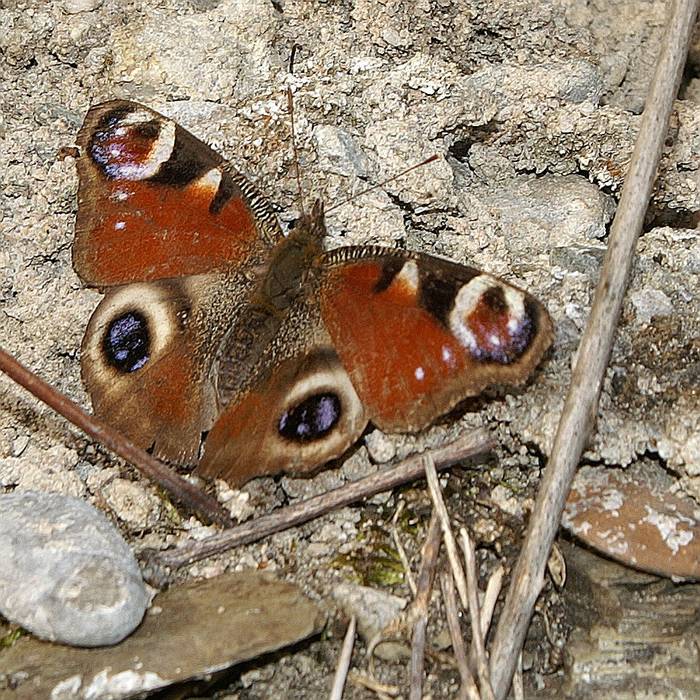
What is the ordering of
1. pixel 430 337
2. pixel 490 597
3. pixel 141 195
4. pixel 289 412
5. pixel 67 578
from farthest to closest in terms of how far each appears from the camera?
pixel 141 195 → pixel 289 412 → pixel 430 337 → pixel 490 597 → pixel 67 578

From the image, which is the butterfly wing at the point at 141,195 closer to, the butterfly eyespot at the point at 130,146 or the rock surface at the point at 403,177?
the butterfly eyespot at the point at 130,146

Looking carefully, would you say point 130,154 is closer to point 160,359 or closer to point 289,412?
point 160,359

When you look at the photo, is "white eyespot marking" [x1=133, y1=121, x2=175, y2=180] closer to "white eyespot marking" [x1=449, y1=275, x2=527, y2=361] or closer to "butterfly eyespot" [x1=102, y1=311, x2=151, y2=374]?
"butterfly eyespot" [x1=102, y1=311, x2=151, y2=374]

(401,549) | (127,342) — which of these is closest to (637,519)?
(401,549)

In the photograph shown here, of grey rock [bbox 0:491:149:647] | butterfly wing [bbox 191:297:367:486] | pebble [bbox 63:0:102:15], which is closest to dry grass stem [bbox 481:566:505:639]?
butterfly wing [bbox 191:297:367:486]

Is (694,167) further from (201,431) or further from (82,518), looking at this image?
(82,518)

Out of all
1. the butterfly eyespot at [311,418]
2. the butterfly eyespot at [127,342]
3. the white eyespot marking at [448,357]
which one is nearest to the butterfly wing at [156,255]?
the butterfly eyespot at [127,342]
